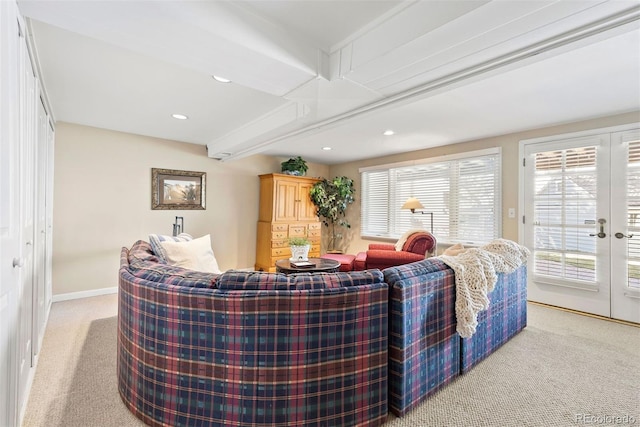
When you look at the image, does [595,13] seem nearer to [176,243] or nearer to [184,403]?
[184,403]

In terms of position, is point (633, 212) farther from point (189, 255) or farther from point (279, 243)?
point (279, 243)

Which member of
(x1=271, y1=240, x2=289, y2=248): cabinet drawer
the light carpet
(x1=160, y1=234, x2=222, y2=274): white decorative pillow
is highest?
(x1=160, y1=234, x2=222, y2=274): white decorative pillow

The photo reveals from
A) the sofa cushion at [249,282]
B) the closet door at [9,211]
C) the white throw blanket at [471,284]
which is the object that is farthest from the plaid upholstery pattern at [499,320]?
the closet door at [9,211]

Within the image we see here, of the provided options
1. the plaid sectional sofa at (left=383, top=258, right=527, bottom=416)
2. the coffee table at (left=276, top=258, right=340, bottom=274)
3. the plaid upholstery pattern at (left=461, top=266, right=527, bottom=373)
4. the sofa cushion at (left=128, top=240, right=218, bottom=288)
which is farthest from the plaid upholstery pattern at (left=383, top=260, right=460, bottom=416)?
the coffee table at (left=276, top=258, right=340, bottom=274)

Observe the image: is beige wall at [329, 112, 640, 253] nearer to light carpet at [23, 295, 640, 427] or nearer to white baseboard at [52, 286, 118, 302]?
light carpet at [23, 295, 640, 427]

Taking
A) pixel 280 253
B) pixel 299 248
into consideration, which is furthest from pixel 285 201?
pixel 299 248

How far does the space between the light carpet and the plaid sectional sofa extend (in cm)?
9

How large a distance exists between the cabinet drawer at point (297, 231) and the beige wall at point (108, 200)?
47.0 inches

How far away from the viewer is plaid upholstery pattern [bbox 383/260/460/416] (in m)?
1.65

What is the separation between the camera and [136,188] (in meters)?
4.29

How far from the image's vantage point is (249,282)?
1461 millimetres

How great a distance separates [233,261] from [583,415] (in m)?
4.68

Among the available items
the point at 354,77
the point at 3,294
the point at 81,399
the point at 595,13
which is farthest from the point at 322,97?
the point at 81,399

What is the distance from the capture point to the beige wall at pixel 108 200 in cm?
378
